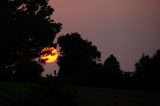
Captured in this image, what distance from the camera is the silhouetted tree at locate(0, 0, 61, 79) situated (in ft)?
182

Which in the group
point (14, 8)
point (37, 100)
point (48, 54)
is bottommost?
point (37, 100)

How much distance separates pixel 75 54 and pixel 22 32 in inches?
670

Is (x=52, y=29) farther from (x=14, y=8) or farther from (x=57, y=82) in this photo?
(x=57, y=82)

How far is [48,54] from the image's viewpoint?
60.7m

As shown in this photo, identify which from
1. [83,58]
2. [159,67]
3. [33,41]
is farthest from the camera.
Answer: [83,58]

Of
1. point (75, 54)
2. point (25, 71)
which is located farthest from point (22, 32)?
point (75, 54)

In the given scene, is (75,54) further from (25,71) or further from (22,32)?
(25,71)

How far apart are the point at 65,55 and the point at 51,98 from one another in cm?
4864

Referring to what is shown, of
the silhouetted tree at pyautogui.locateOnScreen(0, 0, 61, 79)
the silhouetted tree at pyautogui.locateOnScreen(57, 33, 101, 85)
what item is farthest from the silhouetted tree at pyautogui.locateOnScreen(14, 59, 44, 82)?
the silhouetted tree at pyautogui.locateOnScreen(57, 33, 101, 85)

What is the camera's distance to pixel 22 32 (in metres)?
56.8

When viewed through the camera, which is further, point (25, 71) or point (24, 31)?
point (24, 31)

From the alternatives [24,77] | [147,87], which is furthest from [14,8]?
[147,87]

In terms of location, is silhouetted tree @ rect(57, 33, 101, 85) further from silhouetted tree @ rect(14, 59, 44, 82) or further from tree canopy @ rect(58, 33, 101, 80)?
silhouetted tree @ rect(14, 59, 44, 82)

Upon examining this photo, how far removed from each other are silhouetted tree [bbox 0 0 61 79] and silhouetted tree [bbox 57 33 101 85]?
8821 millimetres
